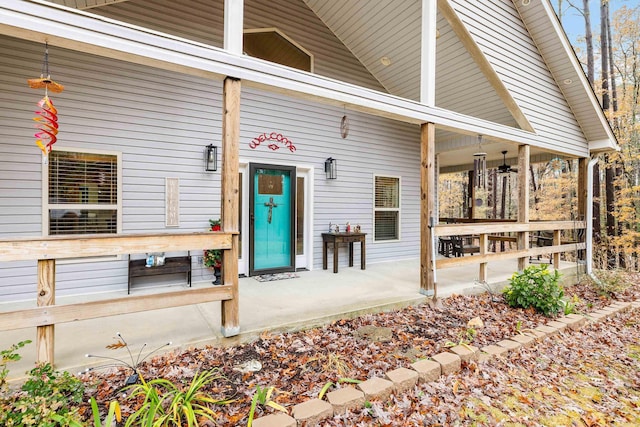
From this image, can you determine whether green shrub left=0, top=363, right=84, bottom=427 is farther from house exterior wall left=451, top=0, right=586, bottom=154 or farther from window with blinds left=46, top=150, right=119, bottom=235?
house exterior wall left=451, top=0, right=586, bottom=154

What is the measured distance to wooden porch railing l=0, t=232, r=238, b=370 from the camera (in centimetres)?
229

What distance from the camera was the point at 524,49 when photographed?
5.72 m

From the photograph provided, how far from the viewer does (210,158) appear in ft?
16.9

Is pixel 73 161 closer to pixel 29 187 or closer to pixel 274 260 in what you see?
pixel 29 187

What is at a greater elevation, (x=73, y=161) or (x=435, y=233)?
(x=73, y=161)

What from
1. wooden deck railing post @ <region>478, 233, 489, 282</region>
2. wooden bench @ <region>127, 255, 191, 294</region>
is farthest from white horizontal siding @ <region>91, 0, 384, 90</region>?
wooden deck railing post @ <region>478, 233, 489, 282</region>

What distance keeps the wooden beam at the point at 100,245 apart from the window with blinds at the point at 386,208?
4.73 metres

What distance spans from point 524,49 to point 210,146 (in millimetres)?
5849

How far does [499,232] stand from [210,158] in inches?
199

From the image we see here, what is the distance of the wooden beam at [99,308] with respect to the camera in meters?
2.27

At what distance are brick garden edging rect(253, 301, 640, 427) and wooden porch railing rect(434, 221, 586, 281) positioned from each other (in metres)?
1.34

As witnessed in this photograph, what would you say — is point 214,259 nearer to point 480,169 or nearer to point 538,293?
point 538,293

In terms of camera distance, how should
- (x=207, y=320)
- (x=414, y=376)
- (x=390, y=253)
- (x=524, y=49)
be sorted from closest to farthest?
(x=414, y=376) < (x=207, y=320) < (x=524, y=49) < (x=390, y=253)

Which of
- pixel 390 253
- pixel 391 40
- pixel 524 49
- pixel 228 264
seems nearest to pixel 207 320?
pixel 228 264
